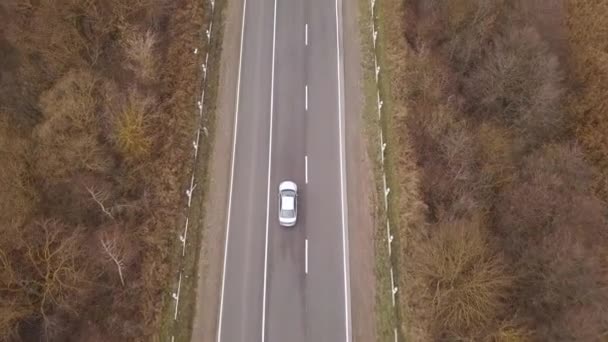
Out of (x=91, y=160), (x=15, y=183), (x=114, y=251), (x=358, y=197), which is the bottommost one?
(x=114, y=251)

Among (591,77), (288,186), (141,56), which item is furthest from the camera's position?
(591,77)

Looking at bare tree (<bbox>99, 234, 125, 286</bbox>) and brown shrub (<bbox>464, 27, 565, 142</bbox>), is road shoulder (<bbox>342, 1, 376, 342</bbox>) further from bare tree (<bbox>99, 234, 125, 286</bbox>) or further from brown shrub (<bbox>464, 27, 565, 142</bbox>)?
bare tree (<bbox>99, 234, 125, 286</bbox>)

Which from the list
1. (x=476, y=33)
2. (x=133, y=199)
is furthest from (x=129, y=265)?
(x=476, y=33)

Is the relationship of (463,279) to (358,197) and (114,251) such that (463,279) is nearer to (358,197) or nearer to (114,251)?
(358,197)

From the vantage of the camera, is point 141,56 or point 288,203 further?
point 141,56

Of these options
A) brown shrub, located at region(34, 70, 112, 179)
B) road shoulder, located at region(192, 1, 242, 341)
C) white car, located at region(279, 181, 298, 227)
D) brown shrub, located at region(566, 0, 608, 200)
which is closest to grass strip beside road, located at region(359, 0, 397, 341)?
white car, located at region(279, 181, 298, 227)

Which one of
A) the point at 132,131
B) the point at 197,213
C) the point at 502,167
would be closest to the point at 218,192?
the point at 197,213

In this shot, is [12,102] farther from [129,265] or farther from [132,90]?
[129,265]
